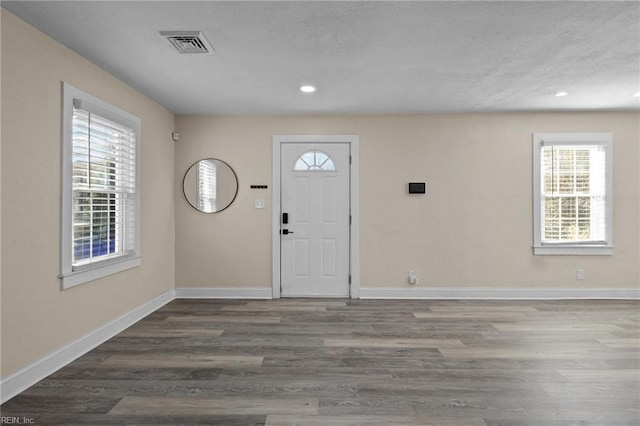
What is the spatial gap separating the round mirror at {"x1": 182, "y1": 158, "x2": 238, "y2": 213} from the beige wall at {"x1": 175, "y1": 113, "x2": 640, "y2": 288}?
9cm

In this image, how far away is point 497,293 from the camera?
5.18 metres

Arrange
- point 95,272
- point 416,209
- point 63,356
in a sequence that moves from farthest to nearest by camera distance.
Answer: point 416,209 → point 95,272 → point 63,356

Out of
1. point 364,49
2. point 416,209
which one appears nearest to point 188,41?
point 364,49

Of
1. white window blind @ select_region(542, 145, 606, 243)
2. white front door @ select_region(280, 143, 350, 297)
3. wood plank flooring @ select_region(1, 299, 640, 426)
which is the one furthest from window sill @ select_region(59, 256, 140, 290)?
white window blind @ select_region(542, 145, 606, 243)

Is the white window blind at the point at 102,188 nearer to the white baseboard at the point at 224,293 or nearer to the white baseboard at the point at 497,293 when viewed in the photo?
the white baseboard at the point at 224,293

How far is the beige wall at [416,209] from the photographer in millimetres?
5172

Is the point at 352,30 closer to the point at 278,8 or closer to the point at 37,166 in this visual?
the point at 278,8

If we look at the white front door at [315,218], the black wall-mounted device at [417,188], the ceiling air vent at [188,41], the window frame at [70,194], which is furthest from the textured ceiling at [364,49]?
the black wall-mounted device at [417,188]

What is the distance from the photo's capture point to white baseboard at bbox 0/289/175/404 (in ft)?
8.21

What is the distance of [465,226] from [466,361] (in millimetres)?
2468

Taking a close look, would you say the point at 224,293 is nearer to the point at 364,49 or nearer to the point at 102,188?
the point at 102,188

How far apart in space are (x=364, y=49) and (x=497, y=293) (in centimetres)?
368

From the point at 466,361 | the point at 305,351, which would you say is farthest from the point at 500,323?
the point at 305,351

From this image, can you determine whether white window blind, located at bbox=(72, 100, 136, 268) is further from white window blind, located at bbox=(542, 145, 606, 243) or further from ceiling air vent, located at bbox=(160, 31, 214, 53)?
white window blind, located at bbox=(542, 145, 606, 243)
